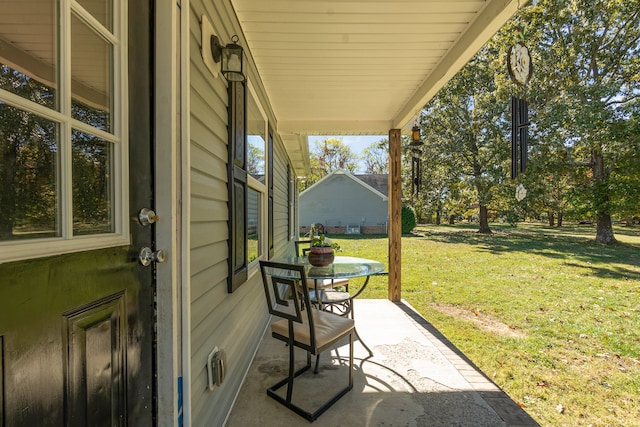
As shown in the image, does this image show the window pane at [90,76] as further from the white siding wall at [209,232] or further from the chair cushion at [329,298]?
the chair cushion at [329,298]

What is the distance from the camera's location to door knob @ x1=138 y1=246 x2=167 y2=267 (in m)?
1.08

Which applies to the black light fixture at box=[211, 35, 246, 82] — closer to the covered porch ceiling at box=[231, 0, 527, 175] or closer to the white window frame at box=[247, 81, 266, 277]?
the covered porch ceiling at box=[231, 0, 527, 175]

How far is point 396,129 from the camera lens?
442 cm

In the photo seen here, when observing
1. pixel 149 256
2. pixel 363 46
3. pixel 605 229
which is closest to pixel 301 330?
pixel 149 256

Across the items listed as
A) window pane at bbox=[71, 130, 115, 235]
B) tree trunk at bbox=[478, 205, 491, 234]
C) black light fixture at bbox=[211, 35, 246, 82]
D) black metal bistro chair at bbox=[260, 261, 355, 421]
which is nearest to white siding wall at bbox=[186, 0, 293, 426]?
black light fixture at bbox=[211, 35, 246, 82]

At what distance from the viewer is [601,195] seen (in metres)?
10.4

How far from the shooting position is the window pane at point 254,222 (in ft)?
8.82

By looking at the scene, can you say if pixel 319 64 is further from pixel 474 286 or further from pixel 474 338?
pixel 474 286

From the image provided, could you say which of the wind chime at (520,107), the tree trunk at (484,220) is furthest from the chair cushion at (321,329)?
the tree trunk at (484,220)

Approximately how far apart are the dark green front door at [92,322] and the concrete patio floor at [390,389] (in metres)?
1.13

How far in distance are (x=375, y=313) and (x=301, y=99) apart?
2.87 meters

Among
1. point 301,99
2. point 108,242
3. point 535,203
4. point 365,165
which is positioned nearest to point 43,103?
point 108,242

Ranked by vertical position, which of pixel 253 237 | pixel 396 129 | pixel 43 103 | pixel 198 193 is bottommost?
pixel 253 237

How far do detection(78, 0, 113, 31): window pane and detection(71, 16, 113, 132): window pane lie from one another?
55 mm
